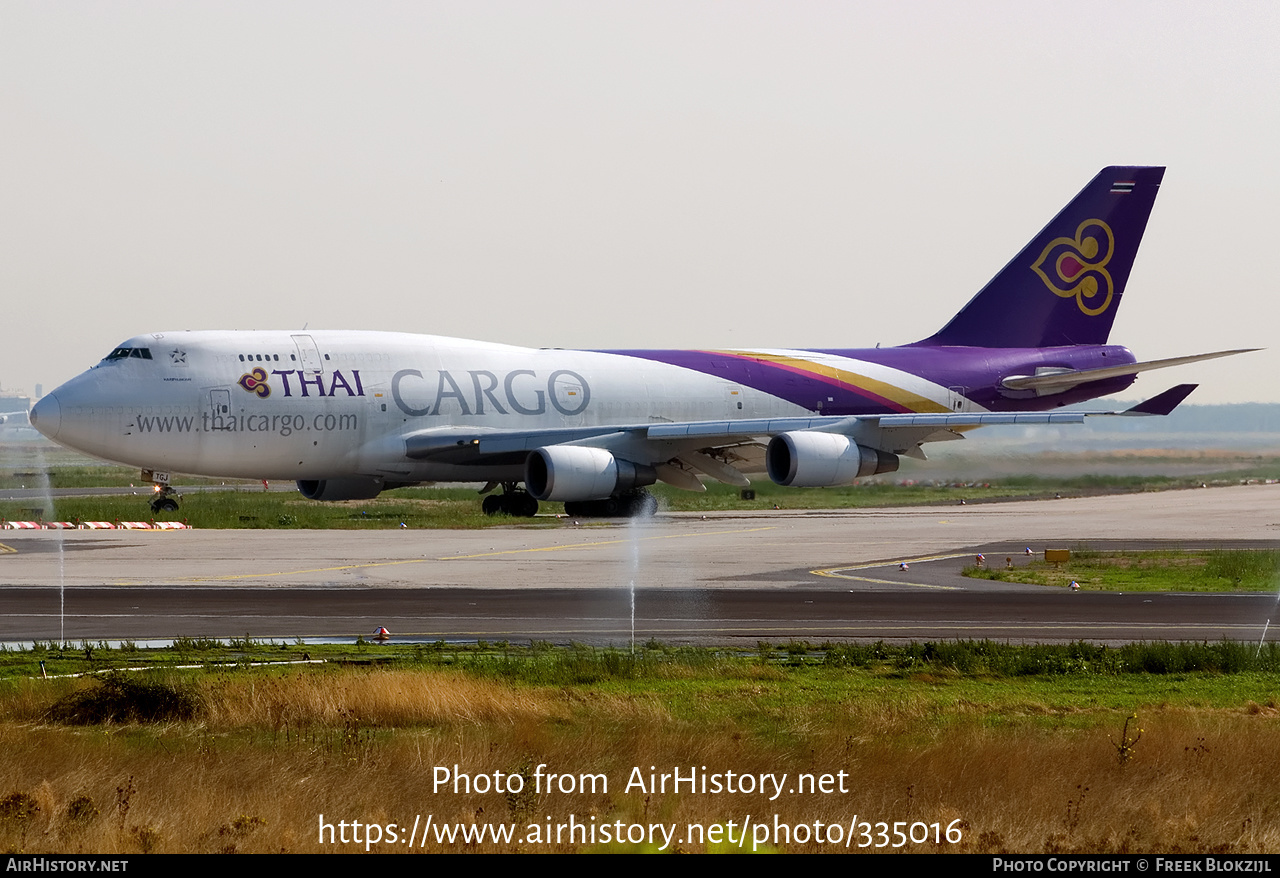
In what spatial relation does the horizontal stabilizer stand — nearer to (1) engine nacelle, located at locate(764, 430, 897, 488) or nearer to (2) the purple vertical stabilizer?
(2) the purple vertical stabilizer

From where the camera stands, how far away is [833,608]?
2791cm

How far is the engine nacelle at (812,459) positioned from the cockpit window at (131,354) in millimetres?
18570

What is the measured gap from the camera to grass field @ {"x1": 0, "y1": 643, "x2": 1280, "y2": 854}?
1225 cm

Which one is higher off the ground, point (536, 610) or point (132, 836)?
point (132, 836)

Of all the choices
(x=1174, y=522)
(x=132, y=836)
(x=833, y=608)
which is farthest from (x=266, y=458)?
(x=132, y=836)

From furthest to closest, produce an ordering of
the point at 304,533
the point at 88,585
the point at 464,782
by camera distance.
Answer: the point at 304,533
the point at 88,585
the point at 464,782

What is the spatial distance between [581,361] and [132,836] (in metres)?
43.5

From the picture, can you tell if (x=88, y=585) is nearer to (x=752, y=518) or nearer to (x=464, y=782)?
(x=464, y=782)

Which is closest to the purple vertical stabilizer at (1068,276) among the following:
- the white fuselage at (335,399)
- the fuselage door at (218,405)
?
the white fuselage at (335,399)

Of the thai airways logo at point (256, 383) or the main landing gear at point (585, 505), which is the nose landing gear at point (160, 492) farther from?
the main landing gear at point (585, 505)

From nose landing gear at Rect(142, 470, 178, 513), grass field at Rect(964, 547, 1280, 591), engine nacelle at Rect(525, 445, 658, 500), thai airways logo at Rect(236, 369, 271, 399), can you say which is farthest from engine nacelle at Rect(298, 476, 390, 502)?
Answer: grass field at Rect(964, 547, 1280, 591)

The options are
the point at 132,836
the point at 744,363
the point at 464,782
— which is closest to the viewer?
the point at 132,836

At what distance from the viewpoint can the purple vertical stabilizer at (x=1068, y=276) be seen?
63125mm

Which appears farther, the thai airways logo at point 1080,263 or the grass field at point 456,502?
the thai airways logo at point 1080,263
